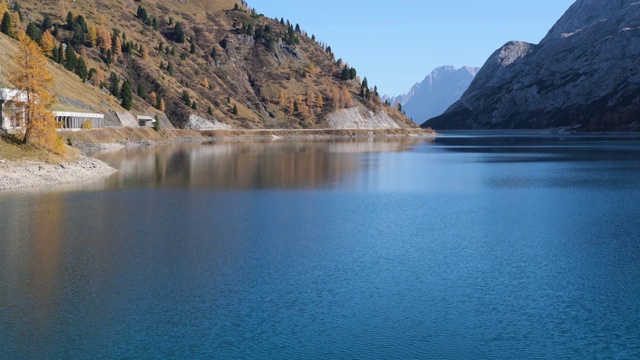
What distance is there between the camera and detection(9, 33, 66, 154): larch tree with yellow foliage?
300 ft

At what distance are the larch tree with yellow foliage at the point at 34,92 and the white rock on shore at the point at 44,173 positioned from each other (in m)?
5.17

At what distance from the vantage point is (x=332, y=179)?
3954 inches

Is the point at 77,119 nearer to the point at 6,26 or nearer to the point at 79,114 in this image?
the point at 79,114

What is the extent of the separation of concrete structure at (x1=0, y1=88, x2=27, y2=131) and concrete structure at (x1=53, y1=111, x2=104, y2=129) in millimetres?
40725

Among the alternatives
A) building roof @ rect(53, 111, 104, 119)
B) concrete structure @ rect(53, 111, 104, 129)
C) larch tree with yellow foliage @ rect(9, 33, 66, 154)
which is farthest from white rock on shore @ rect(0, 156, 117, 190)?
concrete structure @ rect(53, 111, 104, 129)

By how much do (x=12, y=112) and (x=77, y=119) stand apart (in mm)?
62760

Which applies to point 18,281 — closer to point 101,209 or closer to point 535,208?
point 101,209

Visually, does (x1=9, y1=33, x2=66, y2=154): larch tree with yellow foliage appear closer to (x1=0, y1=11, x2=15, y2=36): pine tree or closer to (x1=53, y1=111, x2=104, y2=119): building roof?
(x1=53, y1=111, x2=104, y2=119): building roof

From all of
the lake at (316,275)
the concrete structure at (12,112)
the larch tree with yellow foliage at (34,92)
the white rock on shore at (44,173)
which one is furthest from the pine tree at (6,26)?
the lake at (316,275)

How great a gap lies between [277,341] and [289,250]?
18.5 metres

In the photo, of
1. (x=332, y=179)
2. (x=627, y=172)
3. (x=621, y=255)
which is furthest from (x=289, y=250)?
(x=627, y=172)

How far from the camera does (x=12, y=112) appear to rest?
9550cm

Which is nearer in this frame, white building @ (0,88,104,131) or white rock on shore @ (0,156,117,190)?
white rock on shore @ (0,156,117,190)

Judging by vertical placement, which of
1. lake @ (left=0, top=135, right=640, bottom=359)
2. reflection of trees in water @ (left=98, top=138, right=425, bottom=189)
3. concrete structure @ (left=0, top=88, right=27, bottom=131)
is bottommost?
lake @ (left=0, top=135, right=640, bottom=359)
